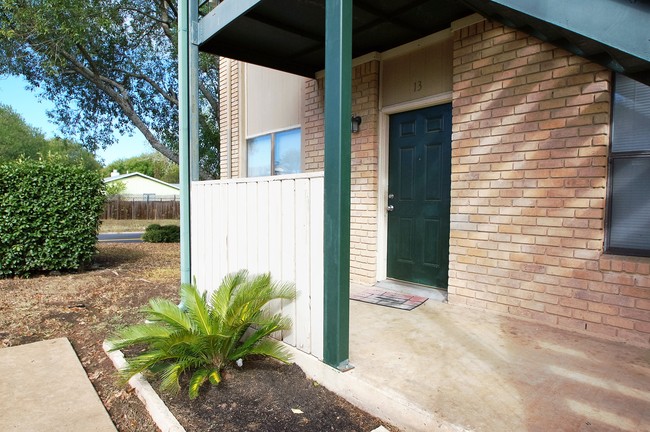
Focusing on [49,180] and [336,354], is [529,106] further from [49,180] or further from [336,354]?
[49,180]

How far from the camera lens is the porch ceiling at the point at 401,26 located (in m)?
2.00

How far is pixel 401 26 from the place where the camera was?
4.27 metres

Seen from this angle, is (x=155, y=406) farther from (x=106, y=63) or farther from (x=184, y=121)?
(x=106, y=63)

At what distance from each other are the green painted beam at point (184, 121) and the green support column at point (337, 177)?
7.71 feet

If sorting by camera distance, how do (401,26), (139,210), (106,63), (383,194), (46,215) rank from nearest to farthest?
1. (401,26)
2. (383,194)
3. (46,215)
4. (106,63)
5. (139,210)

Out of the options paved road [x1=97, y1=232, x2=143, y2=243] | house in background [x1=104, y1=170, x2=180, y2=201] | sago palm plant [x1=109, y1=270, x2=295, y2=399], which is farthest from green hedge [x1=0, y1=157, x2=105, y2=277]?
house in background [x1=104, y1=170, x2=180, y2=201]

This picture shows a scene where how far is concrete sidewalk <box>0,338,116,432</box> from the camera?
2.37 meters

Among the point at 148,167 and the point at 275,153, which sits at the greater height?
the point at 148,167

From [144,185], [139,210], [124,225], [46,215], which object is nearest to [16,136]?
[144,185]

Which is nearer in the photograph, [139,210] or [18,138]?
[139,210]

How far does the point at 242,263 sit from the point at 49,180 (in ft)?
15.1

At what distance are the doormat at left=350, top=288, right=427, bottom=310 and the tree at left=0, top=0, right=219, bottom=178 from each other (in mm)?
8740

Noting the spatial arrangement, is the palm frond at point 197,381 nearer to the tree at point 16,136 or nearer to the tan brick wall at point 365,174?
the tan brick wall at point 365,174

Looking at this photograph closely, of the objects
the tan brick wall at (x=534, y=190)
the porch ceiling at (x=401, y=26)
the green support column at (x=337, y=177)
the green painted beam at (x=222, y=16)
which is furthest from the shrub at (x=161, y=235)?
the green support column at (x=337, y=177)
